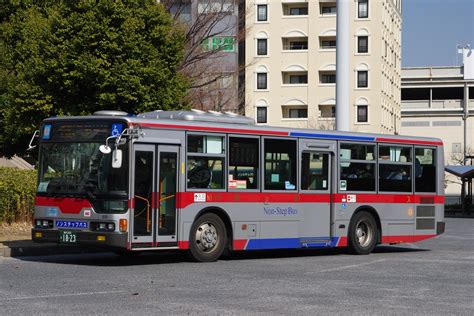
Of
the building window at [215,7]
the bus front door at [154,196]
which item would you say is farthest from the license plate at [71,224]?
the building window at [215,7]

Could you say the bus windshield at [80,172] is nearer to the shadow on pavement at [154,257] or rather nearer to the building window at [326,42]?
the shadow on pavement at [154,257]

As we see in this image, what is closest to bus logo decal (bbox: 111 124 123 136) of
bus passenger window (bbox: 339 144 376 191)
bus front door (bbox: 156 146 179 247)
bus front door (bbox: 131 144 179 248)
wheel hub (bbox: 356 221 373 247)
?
bus front door (bbox: 131 144 179 248)

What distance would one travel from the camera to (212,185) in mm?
17641

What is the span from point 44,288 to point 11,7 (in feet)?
74.2

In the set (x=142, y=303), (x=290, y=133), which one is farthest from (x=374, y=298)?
(x=290, y=133)

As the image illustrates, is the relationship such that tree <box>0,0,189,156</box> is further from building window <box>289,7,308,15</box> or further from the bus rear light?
building window <box>289,7,308,15</box>

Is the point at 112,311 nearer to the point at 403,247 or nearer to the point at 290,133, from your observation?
the point at 290,133

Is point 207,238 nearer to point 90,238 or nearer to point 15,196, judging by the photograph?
point 90,238

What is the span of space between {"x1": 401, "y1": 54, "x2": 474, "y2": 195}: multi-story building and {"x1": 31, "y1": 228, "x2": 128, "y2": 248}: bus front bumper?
79025mm

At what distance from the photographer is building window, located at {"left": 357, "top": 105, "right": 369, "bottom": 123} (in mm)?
82312

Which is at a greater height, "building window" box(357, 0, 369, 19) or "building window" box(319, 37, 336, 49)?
"building window" box(357, 0, 369, 19)

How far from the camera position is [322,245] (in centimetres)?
1991

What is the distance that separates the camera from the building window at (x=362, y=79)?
271ft

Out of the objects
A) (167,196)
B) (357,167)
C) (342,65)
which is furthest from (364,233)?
(342,65)
